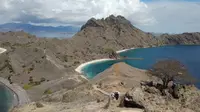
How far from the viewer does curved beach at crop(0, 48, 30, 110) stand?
332 ft

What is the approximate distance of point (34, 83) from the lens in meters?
139

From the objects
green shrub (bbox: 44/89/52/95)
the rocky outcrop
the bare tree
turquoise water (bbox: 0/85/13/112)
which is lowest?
turquoise water (bbox: 0/85/13/112)

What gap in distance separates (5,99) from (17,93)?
837 centimetres

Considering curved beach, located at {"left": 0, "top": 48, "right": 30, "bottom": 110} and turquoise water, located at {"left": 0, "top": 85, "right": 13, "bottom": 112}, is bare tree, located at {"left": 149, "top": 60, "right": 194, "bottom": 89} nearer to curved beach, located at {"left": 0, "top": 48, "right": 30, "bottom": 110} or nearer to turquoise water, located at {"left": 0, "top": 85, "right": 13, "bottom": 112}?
curved beach, located at {"left": 0, "top": 48, "right": 30, "bottom": 110}

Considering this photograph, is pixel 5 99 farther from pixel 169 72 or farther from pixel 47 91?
pixel 169 72

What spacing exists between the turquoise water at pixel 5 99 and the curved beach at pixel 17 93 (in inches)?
63.7

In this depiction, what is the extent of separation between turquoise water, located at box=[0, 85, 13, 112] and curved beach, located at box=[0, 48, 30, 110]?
162cm

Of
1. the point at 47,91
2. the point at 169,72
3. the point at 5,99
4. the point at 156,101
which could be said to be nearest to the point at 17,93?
the point at 5,99

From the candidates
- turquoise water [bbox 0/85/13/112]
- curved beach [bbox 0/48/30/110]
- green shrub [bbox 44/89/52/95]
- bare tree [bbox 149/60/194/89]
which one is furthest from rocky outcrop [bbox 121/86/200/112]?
green shrub [bbox 44/89/52/95]

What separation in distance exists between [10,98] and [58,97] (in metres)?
42.5

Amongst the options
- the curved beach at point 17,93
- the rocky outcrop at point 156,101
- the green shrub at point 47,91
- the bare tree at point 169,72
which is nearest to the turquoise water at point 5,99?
the curved beach at point 17,93

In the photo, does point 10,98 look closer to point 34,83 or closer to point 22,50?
point 34,83

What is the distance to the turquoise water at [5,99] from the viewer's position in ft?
315

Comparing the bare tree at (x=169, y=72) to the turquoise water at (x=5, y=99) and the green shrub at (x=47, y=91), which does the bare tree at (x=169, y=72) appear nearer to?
the turquoise water at (x=5, y=99)
